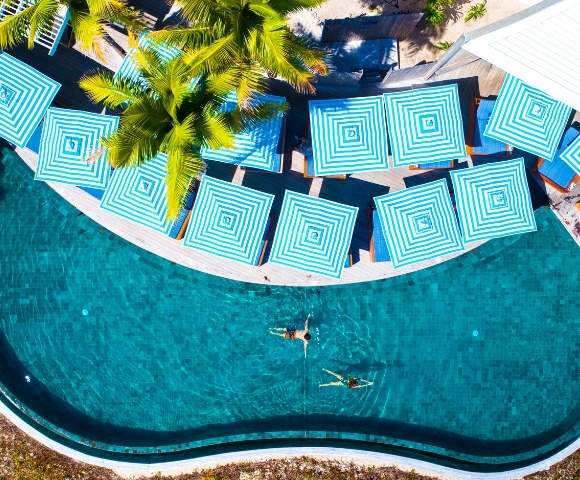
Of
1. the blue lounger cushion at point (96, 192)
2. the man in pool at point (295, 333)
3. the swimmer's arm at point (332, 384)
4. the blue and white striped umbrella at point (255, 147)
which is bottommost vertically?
the swimmer's arm at point (332, 384)

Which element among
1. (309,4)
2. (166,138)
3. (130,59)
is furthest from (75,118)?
(309,4)

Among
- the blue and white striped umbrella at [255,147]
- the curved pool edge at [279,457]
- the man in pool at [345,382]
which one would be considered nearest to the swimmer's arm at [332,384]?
the man in pool at [345,382]

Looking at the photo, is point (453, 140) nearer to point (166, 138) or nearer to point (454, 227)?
point (454, 227)

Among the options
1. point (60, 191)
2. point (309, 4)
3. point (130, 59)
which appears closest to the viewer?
point (309, 4)

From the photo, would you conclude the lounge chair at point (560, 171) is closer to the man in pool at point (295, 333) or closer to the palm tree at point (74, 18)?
the man in pool at point (295, 333)

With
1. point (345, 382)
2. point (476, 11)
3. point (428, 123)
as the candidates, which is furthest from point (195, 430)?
point (476, 11)

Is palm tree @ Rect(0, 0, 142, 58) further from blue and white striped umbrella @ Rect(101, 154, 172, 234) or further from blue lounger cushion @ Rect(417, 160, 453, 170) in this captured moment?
blue lounger cushion @ Rect(417, 160, 453, 170)
